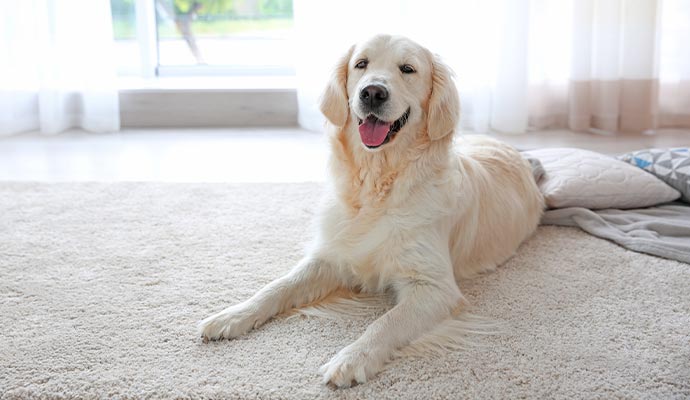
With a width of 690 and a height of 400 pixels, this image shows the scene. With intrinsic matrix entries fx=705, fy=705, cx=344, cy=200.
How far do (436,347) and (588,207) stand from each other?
4.12ft

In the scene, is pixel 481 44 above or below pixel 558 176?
above

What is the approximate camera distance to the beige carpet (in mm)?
1682

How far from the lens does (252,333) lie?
1.92 metres

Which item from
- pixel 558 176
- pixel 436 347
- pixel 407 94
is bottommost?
pixel 436 347

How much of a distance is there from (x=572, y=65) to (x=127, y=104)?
2826 mm

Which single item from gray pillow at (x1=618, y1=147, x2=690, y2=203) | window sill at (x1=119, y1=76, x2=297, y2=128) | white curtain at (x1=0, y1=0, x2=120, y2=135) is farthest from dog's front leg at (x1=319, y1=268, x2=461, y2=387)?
white curtain at (x1=0, y1=0, x2=120, y2=135)

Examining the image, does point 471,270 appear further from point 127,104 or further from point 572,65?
point 127,104

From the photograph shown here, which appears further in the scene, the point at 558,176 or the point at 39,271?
the point at 558,176

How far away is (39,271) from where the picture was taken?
2314 mm

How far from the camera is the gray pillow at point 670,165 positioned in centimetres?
287

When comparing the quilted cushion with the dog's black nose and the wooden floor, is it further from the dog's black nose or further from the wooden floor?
the dog's black nose

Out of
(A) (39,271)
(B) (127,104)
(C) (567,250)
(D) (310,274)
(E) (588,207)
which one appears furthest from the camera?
(B) (127,104)

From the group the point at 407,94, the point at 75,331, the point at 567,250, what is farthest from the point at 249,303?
the point at 567,250

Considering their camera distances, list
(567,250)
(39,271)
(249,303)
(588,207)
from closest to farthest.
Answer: (249,303) → (39,271) → (567,250) → (588,207)
